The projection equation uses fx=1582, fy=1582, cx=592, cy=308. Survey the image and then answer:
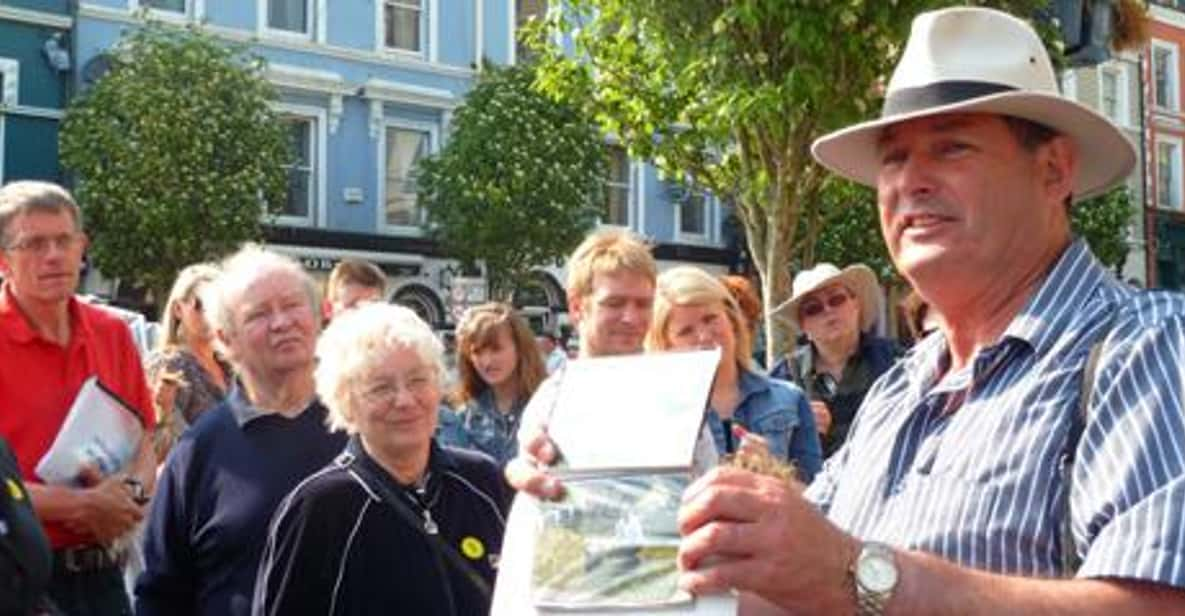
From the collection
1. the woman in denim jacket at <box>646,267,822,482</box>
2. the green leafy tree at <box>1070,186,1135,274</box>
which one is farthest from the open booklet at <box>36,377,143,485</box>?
the green leafy tree at <box>1070,186,1135,274</box>

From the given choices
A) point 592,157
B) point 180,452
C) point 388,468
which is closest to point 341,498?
point 388,468

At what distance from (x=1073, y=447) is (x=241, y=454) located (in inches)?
115

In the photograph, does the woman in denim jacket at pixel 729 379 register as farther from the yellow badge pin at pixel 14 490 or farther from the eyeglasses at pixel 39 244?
the yellow badge pin at pixel 14 490

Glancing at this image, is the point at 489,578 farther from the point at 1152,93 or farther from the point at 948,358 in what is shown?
the point at 1152,93

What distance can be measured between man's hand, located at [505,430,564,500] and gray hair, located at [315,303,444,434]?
1977 millimetres

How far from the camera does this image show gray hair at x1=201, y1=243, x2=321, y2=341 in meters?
4.83

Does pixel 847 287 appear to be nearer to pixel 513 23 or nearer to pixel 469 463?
pixel 469 463

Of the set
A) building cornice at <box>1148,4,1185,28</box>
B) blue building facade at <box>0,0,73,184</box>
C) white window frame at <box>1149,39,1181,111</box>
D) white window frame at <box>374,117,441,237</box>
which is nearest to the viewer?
blue building facade at <box>0,0,73,184</box>

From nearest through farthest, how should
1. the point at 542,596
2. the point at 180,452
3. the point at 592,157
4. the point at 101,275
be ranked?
the point at 542,596
the point at 180,452
the point at 101,275
the point at 592,157

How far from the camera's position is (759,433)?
5.23 metres

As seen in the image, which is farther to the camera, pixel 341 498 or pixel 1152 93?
pixel 1152 93

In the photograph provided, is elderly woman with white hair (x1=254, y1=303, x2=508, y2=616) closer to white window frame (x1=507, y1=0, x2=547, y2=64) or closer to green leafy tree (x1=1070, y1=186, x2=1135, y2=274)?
white window frame (x1=507, y1=0, x2=547, y2=64)

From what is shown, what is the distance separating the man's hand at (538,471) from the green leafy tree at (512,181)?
2497 cm

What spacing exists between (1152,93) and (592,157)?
74.1 feet
